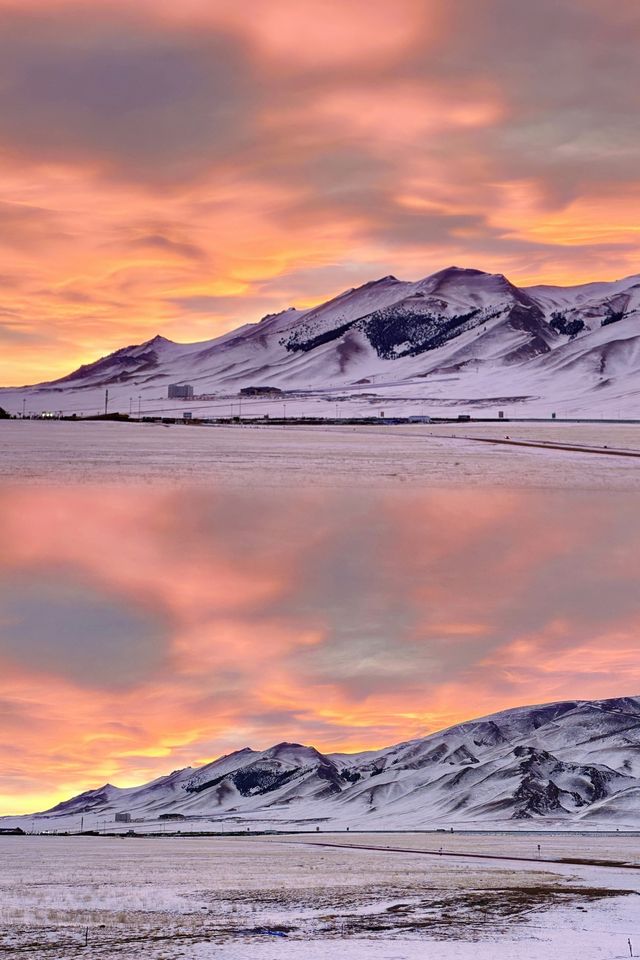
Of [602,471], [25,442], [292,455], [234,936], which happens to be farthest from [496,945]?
[25,442]

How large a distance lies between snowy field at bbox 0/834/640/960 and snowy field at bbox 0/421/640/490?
74.0 ft

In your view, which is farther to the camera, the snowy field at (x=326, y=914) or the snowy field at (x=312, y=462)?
the snowy field at (x=312, y=462)

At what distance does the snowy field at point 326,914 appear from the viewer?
34.1m

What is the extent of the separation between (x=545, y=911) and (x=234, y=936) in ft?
40.3

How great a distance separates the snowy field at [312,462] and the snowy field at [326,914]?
2255 cm

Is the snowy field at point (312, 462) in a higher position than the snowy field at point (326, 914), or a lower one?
higher

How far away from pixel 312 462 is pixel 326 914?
176 ft

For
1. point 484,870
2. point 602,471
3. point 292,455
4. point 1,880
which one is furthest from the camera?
point 292,455

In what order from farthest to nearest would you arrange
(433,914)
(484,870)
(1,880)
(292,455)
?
1. (292,455)
2. (484,870)
3. (1,880)
4. (433,914)

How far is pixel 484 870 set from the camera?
225ft

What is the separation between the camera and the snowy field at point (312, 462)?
7638 cm

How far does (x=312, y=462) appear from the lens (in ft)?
308

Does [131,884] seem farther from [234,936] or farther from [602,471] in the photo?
[602,471]

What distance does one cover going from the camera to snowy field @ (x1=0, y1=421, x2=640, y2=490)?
76375 millimetres
